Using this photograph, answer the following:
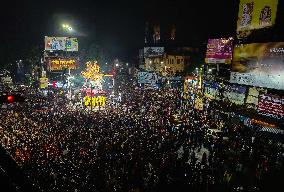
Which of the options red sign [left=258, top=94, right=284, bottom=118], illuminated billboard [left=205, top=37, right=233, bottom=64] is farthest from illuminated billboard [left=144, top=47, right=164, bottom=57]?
red sign [left=258, top=94, right=284, bottom=118]

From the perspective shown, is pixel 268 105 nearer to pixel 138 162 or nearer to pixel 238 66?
pixel 238 66

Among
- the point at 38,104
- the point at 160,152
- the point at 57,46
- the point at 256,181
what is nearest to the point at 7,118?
the point at 38,104

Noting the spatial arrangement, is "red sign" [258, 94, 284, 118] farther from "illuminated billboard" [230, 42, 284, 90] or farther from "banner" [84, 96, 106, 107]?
"banner" [84, 96, 106, 107]

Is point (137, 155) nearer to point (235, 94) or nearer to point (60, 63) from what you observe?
point (235, 94)

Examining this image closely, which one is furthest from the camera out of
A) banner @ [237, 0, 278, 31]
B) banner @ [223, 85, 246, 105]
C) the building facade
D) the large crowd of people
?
the building facade

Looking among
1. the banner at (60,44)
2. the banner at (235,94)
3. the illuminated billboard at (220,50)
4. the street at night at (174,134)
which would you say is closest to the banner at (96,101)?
the street at night at (174,134)

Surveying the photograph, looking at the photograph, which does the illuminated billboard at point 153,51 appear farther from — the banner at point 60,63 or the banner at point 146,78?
the banner at point 146,78
